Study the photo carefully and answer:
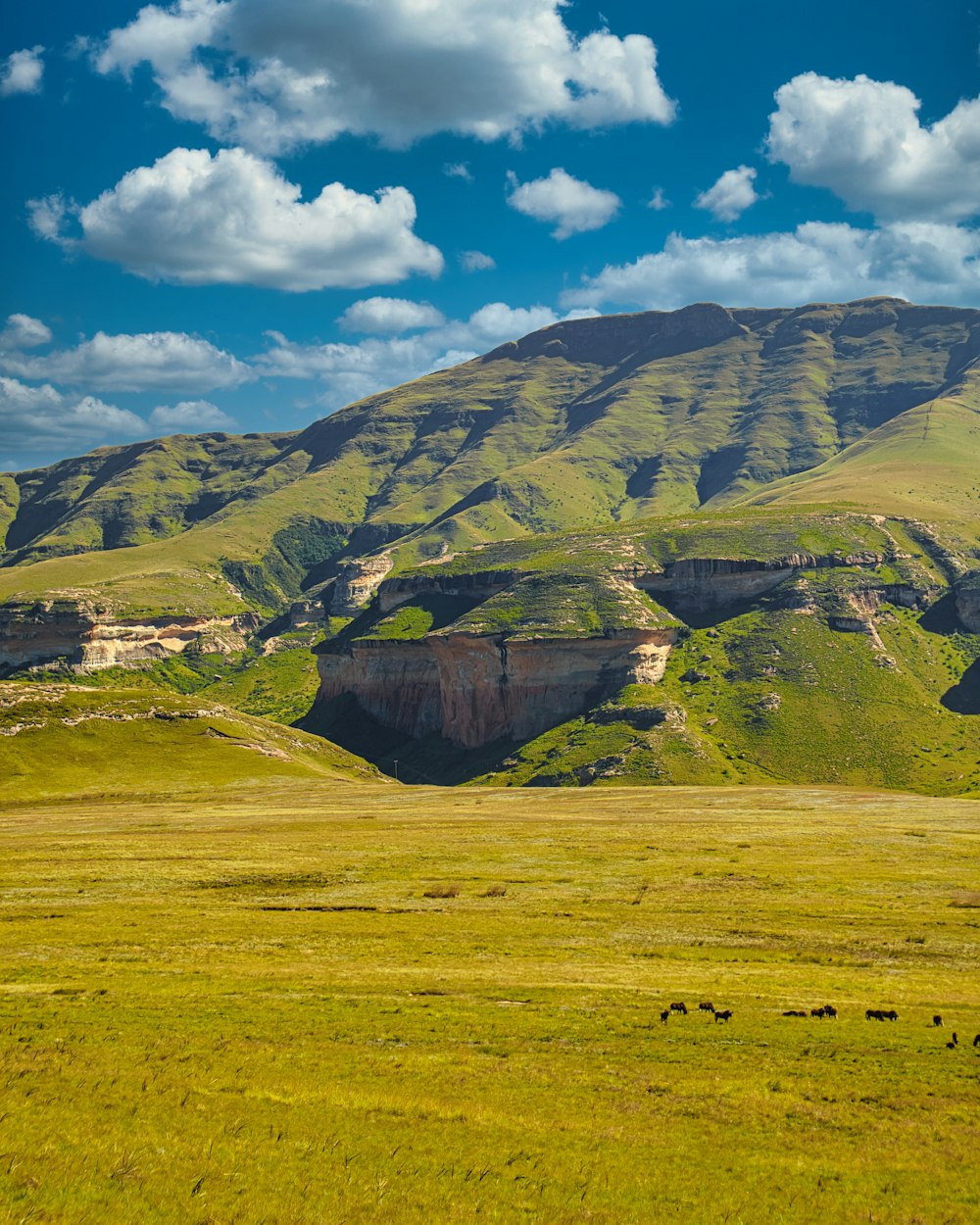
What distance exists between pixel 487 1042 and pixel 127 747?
145007 millimetres

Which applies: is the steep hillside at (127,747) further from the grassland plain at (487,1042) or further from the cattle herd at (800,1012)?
the cattle herd at (800,1012)

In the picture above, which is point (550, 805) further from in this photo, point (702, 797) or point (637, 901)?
point (637, 901)

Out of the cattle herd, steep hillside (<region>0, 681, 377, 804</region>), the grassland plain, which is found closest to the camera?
the grassland plain

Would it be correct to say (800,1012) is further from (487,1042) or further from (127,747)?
(127,747)

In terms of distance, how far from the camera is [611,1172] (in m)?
27.7

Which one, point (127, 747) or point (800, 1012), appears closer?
point (800, 1012)

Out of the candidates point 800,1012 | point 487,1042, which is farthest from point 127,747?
point 800,1012

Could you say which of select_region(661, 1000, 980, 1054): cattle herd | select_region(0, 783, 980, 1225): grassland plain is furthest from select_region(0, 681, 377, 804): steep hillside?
select_region(661, 1000, 980, 1054): cattle herd

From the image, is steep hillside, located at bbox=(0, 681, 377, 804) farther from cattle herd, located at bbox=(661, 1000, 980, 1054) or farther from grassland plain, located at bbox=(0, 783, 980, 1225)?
cattle herd, located at bbox=(661, 1000, 980, 1054)

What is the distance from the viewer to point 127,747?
171000mm

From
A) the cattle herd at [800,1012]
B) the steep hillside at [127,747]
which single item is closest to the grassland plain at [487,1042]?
the cattle herd at [800,1012]

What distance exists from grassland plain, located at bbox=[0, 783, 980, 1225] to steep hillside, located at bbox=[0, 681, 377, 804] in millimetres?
79086

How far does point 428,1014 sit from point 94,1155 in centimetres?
1560

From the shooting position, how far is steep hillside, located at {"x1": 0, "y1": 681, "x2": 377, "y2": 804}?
509 ft
